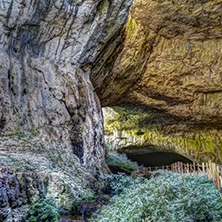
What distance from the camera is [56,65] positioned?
30.2 feet

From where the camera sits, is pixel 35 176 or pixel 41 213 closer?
pixel 41 213

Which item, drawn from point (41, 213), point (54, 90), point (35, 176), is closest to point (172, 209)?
point (41, 213)

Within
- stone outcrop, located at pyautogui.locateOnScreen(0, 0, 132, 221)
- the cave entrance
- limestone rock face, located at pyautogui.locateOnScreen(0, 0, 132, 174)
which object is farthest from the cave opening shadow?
stone outcrop, located at pyautogui.locateOnScreen(0, 0, 132, 221)

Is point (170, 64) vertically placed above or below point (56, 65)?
above

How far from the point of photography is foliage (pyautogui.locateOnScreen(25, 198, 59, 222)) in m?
3.70

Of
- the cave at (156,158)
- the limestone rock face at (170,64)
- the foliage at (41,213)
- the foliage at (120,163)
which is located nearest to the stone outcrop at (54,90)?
the foliage at (41,213)

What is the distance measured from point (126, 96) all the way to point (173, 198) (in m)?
12.4

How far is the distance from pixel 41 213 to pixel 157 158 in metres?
24.2

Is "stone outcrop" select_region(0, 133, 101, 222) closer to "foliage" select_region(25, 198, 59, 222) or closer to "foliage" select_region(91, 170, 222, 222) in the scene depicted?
"foliage" select_region(25, 198, 59, 222)

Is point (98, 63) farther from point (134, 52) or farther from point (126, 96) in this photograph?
point (126, 96)

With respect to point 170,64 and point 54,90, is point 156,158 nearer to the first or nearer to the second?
point 170,64

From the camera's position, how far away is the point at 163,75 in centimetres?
1467

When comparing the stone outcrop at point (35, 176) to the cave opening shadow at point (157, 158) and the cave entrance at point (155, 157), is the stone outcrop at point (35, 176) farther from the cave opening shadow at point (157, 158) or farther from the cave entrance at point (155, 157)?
the cave opening shadow at point (157, 158)

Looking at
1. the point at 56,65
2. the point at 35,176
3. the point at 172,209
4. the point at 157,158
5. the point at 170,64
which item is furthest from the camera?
the point at 157,158
